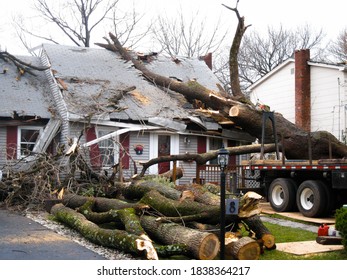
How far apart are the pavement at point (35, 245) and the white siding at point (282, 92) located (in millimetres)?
17468

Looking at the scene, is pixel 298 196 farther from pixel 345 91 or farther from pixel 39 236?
pixel 345 91

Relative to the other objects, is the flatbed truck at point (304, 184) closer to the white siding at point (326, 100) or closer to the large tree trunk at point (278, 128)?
the large tree trunk at point (278, 128)

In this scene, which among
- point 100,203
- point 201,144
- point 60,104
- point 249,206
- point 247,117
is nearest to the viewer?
point 249,206

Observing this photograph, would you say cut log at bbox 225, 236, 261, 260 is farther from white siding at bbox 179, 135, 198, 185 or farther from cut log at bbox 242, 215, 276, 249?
white siding at bbox 179, 135, 198, 185

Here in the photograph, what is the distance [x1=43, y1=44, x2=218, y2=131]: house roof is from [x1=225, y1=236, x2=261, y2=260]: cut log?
964cm

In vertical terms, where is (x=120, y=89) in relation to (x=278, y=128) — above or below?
above

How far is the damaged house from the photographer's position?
17938mm

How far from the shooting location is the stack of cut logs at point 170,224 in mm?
7875

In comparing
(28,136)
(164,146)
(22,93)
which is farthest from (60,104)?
(164,146)

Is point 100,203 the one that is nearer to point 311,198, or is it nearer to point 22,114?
point 311,198

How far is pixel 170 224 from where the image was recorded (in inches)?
346

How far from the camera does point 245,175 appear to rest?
16109mm

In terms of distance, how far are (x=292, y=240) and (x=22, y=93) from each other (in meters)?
12.9

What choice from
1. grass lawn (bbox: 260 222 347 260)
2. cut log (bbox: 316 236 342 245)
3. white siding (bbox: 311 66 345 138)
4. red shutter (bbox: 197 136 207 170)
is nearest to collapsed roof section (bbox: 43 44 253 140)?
red shutter (bbox: 197 136 207 170)
